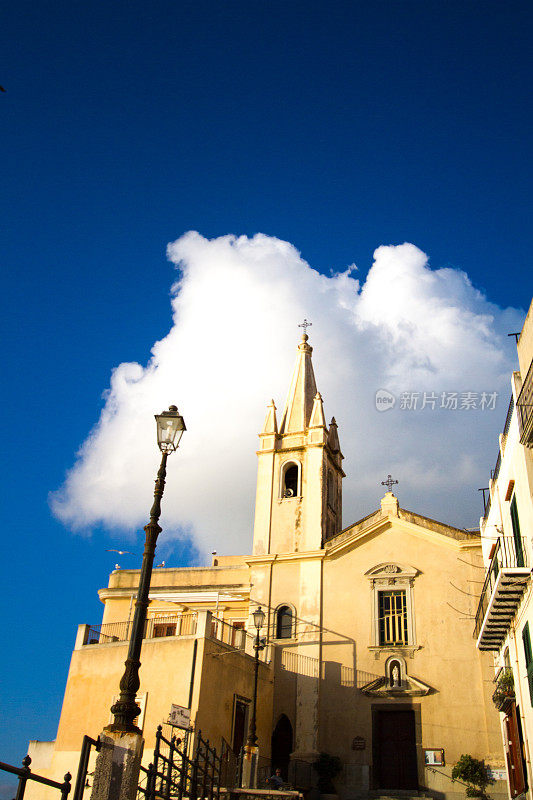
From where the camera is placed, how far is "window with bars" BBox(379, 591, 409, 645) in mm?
27234

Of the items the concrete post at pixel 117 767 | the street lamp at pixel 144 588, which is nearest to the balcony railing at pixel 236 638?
the street lamp at pixel 144 588

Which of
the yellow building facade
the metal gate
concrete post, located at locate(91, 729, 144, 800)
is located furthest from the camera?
the yellow building facade

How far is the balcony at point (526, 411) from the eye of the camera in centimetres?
1456

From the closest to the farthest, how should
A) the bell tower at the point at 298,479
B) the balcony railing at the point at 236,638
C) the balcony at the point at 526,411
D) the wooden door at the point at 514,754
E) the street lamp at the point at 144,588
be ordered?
1. the street lamp at the point at 144,588
2. the balcony at the point at 526,411
3. the wooden door at the point at 514,754
4. the balcony railing at the point at 236,638
5. the bell tower at the point at 298,479

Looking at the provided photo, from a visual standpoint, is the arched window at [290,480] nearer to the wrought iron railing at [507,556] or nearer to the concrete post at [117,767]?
the wrought iron railing at [507,556]

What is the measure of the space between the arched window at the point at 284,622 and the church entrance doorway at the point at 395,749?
459 centimetres

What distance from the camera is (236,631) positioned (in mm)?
26703

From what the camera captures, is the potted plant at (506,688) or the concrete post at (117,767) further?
the potted plant at (506,688)

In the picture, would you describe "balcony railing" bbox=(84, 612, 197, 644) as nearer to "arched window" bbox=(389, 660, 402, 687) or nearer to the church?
the church

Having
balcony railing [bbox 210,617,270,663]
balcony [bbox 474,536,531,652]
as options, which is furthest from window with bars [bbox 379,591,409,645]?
balcony [bbox 474,536,531,652]

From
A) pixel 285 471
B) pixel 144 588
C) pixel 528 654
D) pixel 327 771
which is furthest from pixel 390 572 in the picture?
pixel 144 588

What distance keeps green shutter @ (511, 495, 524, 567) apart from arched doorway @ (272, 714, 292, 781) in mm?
14149

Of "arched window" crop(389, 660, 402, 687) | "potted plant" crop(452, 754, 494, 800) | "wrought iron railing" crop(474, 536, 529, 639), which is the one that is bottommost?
"potted plant" crop(452, 754, 494, 800)

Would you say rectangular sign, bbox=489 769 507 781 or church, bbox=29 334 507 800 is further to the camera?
church, bbox=29 334 507 800
